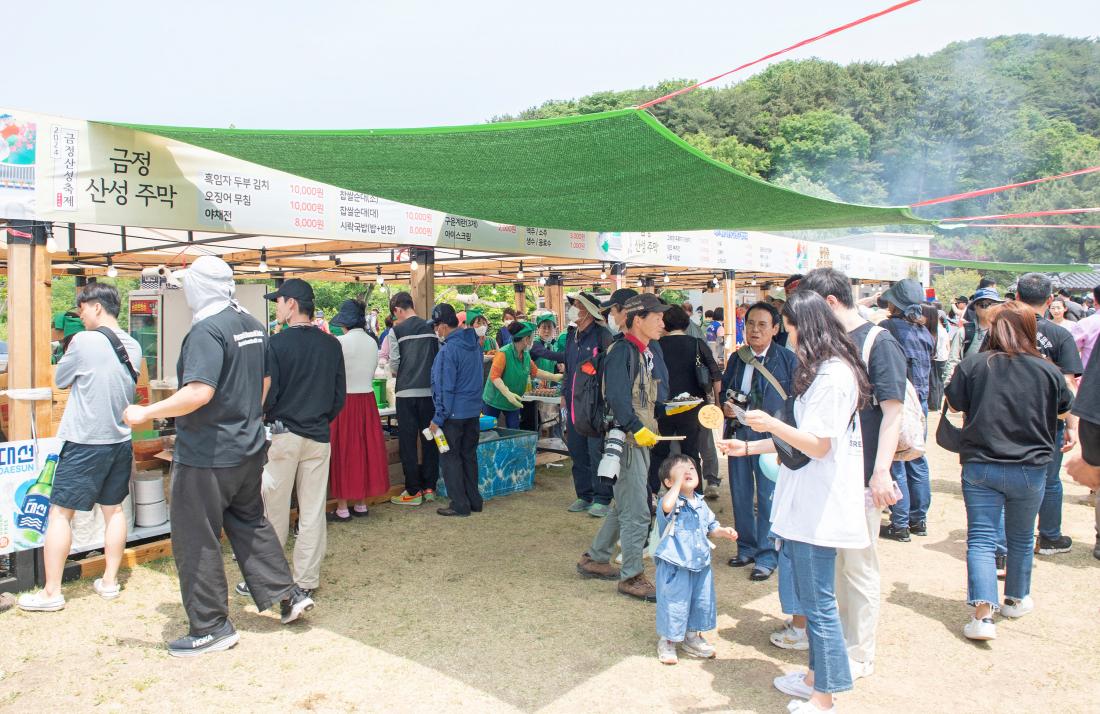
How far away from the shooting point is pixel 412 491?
5.82 meters

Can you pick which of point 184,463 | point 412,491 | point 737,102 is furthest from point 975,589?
point 737,102

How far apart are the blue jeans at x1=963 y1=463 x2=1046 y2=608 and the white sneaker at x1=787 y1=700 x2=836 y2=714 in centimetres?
118

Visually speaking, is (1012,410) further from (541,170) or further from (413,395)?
(413,395)

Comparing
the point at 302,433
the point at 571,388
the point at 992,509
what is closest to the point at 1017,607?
the point at 992,509

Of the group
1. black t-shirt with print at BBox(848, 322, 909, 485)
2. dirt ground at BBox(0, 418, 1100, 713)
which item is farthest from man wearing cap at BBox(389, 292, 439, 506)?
black t-shirt with print at BBox(848, 322, 909, 485)

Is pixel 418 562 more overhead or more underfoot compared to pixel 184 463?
more underfoot

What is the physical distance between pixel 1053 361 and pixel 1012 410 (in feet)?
5.05

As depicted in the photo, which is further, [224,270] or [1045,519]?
[1045,519]

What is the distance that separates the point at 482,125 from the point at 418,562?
8.83 ft

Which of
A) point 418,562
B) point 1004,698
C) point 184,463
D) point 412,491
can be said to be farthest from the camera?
point 412,491

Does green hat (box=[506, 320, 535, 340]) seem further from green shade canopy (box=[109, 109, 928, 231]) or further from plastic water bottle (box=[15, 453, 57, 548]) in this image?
plastic water bottle (box=[15, 453, 57, 548])

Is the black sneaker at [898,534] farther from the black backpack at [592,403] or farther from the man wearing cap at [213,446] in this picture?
the man wearing cap at [213,446]

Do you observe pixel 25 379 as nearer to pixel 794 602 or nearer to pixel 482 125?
pixel 482 125

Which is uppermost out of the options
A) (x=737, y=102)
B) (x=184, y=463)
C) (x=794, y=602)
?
(x=737, y=102)
